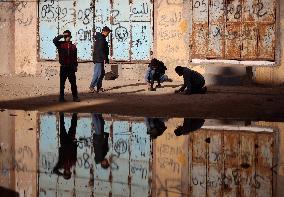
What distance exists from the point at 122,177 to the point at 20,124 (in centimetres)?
380

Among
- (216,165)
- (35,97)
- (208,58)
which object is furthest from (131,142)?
(208,58)

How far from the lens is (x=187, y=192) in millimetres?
3781

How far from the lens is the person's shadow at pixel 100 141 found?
193 inches

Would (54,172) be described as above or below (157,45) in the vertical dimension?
below

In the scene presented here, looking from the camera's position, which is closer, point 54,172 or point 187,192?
point 187,192

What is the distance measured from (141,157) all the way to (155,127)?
207cm

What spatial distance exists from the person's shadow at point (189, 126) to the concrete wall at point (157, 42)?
8.87 metres

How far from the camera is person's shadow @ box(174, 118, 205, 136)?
21.7 feet

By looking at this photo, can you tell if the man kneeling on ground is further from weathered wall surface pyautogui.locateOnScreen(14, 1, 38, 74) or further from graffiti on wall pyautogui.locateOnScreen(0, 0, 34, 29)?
graffiti on wall pyautogui.locateOnScreen(0, 0, 34, 29)

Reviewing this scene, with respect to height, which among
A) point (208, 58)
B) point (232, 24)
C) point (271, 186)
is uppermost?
point (232, 24)

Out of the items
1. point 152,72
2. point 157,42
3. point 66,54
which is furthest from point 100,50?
point 157,42

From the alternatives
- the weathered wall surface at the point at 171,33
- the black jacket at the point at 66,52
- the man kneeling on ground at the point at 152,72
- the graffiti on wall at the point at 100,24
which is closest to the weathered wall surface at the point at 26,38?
the graffiti on wall at the point at 100,24

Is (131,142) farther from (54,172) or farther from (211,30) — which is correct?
Result: (211,30)

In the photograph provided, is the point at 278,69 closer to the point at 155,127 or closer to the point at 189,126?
the point at 189,126
